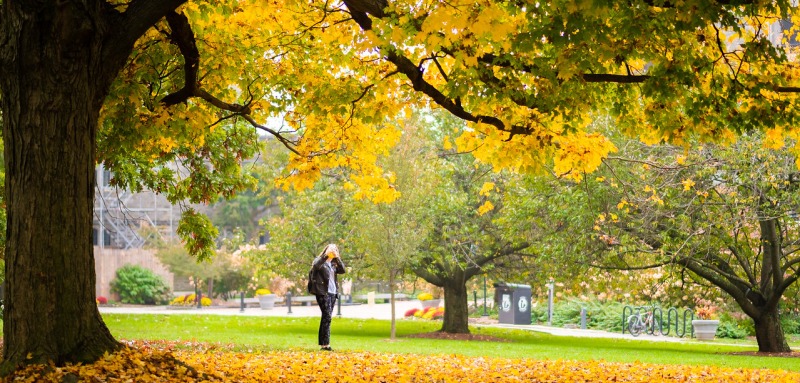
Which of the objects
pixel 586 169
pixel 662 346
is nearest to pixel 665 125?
pixel 586 169

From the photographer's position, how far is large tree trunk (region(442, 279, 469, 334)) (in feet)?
72.9

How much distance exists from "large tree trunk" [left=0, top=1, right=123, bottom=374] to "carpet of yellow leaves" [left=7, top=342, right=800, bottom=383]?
37cm

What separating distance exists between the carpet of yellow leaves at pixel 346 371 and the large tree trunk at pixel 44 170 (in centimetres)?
37

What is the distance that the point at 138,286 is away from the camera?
124 ft

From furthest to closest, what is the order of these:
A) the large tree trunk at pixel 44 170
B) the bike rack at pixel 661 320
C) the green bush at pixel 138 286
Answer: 1. the green bush at pixel 138 286
2. the bike rack at pixel 661 320
3. the large tree trunk at pixel 44 170

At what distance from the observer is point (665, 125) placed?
909cm

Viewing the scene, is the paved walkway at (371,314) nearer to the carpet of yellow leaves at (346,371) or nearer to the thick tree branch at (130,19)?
the carpet of yellow leaves at (346,371)

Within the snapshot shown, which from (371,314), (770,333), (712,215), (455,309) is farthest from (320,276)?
(371,314)

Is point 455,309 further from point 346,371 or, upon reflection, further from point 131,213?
point 131,213

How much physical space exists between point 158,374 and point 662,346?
49.0ft

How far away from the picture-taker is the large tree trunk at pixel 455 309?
72.9ft

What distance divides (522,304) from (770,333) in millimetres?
11044

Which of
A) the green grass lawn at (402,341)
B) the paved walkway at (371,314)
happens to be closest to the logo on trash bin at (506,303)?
the paved walkway at (371,314)

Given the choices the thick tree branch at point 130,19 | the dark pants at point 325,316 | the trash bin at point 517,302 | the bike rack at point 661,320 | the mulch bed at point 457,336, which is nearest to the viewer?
the thick tree branch at point 130,19
